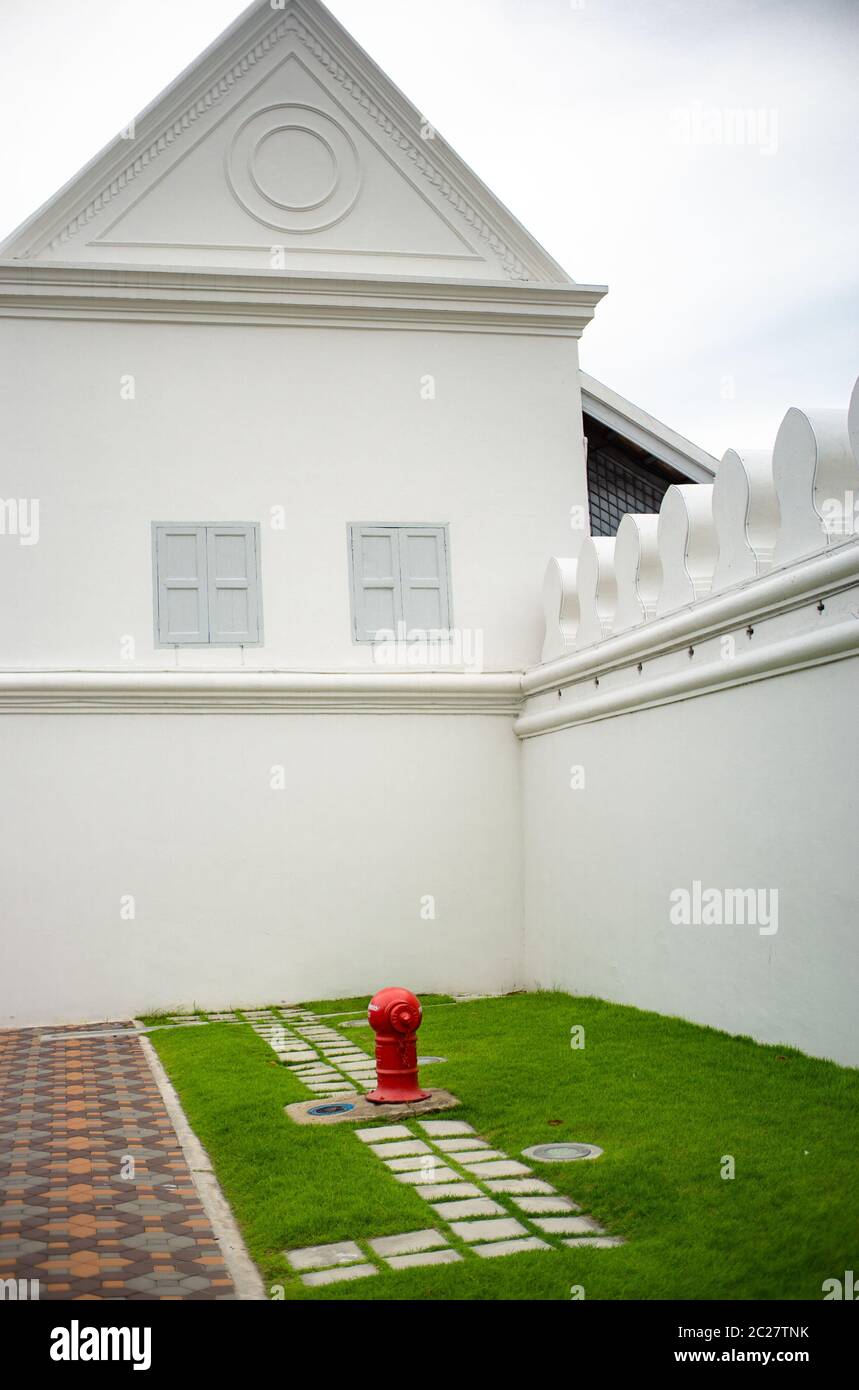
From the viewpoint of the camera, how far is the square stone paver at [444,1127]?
602 centimetres

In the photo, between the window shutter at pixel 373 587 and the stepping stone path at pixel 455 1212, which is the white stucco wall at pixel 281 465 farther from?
the stepping stone path at pixel 455 1212

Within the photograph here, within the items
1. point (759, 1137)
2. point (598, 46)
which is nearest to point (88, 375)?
point (598, 46)

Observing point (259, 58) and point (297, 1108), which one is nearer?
point (297, 1108)

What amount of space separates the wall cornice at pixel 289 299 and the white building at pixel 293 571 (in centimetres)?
3

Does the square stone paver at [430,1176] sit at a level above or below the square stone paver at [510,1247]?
below

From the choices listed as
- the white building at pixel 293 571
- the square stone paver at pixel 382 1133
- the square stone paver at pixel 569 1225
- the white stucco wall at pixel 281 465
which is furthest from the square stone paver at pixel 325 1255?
the white stucco wall at pixel 281 465

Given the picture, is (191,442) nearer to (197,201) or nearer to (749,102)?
(197,201)

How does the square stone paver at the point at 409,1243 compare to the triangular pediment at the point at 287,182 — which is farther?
the triangular pediment at the point at 287,182

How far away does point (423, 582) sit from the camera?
11.2 metres

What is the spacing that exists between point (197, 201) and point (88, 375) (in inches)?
76.8

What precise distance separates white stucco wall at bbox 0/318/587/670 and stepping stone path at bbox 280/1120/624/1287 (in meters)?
5.98

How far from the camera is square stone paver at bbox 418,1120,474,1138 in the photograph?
237 inches

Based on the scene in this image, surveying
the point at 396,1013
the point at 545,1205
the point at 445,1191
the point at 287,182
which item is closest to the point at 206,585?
the point at 287,182

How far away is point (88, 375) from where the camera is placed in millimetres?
10867
